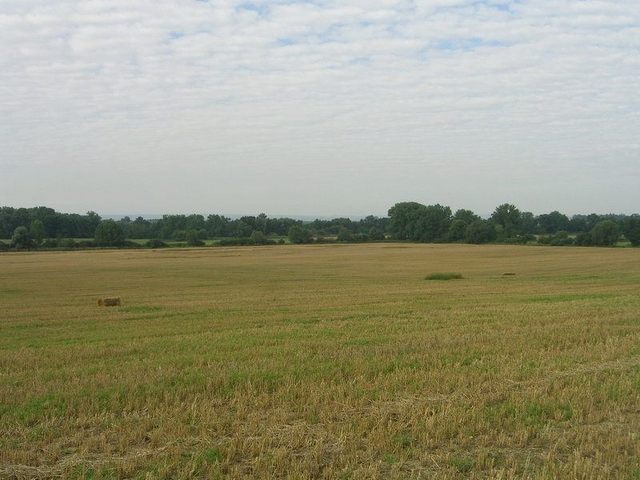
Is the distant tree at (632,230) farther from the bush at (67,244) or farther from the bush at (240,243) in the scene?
the bush at (67,244)

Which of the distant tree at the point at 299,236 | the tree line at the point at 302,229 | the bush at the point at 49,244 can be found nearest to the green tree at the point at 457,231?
the tree line at the point at 302,229

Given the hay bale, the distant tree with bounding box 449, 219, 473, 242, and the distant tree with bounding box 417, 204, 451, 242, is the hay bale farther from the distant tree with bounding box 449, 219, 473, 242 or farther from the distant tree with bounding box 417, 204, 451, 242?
the distant tree with bounding box 417, 204, 451, 242

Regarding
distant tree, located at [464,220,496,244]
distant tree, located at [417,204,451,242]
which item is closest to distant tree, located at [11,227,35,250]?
distant tree, located at [417,204,451,242]

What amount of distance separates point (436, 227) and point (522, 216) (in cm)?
3485

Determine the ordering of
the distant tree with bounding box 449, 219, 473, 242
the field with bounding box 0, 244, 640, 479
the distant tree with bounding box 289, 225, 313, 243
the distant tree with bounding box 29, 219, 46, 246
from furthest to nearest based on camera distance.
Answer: the distant tree with bounding box 449, 219, 473, 242 < the distant tree with bounding box 289, 225, 313, 243 < the distant tree with bounding box 29, 219, 46, 246 < the field with bounding box 0, 244, 640, 479

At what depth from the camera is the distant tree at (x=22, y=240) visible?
97581 millimetres

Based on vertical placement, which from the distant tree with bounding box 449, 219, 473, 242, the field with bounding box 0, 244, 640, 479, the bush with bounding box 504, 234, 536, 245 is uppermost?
the distant tree with bounding box 449, 219, 473, 242

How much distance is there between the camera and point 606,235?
A: 108m

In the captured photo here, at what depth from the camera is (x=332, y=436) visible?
22.9ft

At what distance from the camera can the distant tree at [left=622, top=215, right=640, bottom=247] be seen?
10694 centimetres

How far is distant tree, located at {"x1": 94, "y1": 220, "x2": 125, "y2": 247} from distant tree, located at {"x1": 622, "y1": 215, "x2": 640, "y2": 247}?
8751 cm

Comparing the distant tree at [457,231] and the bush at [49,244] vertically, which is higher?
the distant tree at [457,231]

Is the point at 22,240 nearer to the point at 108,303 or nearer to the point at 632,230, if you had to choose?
the point at 108,303

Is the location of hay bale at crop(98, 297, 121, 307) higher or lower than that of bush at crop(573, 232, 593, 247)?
lower
